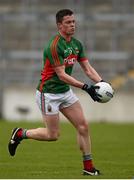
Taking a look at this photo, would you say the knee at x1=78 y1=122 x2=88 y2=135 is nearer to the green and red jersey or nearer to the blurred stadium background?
the green and red jersey

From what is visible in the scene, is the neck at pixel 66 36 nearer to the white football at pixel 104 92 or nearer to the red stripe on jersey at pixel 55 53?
the red stripe on jersey at pixel 55 53

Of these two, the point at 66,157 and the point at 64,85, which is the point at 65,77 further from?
the point at 66,157

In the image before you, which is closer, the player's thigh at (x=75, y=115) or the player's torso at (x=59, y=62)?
the player's torso at (x=59, y=62)

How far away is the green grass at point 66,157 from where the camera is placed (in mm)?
9875

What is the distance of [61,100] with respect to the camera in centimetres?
1016

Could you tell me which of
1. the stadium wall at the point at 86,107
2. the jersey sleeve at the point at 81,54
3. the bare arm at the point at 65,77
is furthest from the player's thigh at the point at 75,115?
the stadium wall at the point at 86,107

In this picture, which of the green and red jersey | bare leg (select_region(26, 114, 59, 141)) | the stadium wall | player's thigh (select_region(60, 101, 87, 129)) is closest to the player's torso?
the green and red jersey

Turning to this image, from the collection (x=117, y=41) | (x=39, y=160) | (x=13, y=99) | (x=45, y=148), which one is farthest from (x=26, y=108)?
(x=39, y=160)

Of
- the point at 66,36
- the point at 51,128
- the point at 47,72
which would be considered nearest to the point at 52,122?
the point at 51,128

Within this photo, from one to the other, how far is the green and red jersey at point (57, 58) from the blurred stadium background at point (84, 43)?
14.6m

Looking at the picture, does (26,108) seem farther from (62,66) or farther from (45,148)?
(62,66)

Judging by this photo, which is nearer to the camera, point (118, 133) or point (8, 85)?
point (118, 133)

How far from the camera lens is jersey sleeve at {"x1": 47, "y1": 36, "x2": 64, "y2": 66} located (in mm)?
9820

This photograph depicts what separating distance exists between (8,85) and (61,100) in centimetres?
1627
